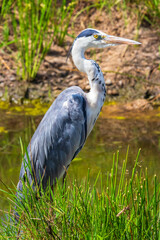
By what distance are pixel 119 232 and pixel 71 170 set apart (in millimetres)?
1866

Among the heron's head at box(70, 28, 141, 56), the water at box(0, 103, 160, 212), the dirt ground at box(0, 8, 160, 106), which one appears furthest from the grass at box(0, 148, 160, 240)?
the dirt ground at box(0, 8, 160, 106)

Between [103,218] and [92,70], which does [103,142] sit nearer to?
[92,70]

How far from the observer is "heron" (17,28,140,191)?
336 cm

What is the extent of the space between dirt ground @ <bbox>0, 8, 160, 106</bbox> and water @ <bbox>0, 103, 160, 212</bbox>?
42 cm

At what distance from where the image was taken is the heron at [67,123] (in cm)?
336

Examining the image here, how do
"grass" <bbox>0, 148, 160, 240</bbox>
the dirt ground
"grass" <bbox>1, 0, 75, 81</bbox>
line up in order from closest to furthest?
"grass" <bbox>0, 148, 160, 240</bbox> < "grass" <bbox>1, 0, 75, 81</bbox> < the dirt ground

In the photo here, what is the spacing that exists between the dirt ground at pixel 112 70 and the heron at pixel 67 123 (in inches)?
71.9

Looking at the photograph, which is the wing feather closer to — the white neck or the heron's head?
the white neck

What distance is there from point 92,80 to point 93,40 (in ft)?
1.13

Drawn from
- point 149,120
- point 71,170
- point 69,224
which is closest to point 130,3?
point 149,120

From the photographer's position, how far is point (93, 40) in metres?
3.64

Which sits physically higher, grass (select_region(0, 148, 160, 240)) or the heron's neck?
the heron's neck

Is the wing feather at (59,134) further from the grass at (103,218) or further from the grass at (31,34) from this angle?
the grass at (31,34)

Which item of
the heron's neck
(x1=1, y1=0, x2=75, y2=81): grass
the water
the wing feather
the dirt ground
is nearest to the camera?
the wing feather
